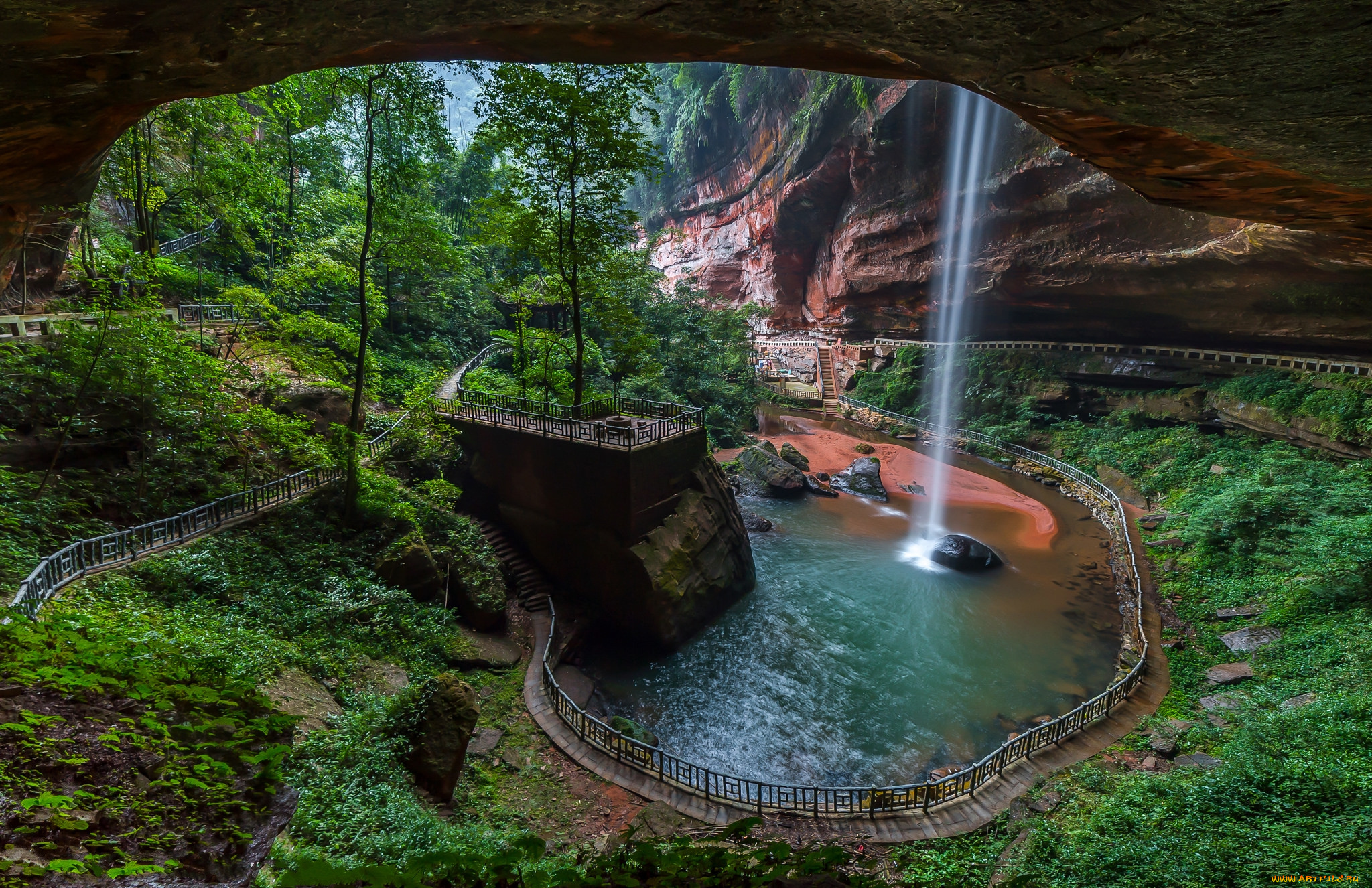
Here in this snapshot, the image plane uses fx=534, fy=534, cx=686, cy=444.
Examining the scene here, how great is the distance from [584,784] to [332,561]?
231 inches

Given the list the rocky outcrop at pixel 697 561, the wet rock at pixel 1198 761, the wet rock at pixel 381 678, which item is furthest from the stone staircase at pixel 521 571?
the wet rock at pixel 1198 761

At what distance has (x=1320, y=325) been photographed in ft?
53.7

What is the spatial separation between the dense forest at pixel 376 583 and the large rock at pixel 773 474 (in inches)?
335

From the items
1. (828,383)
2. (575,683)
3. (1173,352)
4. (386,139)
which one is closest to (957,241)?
(1173,352)

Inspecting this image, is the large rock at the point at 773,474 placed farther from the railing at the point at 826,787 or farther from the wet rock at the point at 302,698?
the wet rock at the point at 302,698

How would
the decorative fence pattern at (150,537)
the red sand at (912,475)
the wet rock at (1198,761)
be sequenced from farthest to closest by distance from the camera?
the red sand at (912,475), the wet rock at (1198,761), the decorative fence pattern at (150,537)

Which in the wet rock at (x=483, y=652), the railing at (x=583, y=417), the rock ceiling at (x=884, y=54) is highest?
the rock ceiling at (x=884, y=54)

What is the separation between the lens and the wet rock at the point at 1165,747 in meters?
8.02

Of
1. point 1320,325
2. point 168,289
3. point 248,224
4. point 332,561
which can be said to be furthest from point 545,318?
point 1320,325

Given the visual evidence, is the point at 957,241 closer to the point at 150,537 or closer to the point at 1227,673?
the point at 1227,673

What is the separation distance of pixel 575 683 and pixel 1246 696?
11655 millimetres

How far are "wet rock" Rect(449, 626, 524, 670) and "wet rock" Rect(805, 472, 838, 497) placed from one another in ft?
46.7

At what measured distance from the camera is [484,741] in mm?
8250

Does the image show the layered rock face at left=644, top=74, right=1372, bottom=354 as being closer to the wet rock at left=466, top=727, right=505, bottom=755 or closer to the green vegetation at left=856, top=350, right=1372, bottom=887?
the green vegetation at left=856, top=350, right=1372, bottom=887
